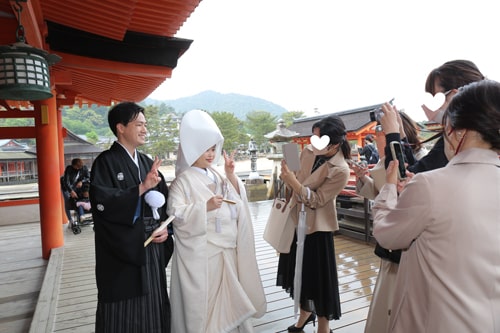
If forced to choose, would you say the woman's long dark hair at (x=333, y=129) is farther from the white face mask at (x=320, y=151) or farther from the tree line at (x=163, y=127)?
the tree line at (x=163, y=127)

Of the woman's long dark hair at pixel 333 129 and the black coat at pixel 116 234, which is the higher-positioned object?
the woman's long dark hair at pixel 333 129

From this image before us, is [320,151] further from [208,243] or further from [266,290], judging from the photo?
[266,290]

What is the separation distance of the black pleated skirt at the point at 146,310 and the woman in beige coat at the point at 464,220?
5.18 ft

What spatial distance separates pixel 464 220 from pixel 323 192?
1.45m

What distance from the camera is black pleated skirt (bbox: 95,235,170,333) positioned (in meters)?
1.98

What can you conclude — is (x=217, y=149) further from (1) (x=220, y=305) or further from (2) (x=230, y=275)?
(1) (x=220, y=305)

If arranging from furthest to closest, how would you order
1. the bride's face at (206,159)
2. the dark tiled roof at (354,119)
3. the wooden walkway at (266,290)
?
the dark tiled roof at (354,119), the wooden walkway at (266,290), the bride's face at (206,159)

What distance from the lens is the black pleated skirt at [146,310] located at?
1.98 metres

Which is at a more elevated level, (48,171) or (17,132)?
(17,132)

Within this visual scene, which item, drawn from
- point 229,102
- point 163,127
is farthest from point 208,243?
point 229,102

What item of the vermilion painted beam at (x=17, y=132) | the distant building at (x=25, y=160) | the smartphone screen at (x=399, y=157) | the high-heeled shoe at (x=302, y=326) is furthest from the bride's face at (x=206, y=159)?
the distant building at (x=25, y=160)

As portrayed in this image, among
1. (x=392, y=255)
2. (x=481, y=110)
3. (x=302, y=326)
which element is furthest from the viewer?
(x=302, y=326)

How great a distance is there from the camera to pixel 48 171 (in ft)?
17.0

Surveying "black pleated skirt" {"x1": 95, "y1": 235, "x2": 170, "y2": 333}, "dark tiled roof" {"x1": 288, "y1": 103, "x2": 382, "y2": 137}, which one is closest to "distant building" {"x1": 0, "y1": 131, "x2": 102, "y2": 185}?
"dark tiled roof" {"x1": 288, "y1": 103, "x2": 382, "y2": 137}
